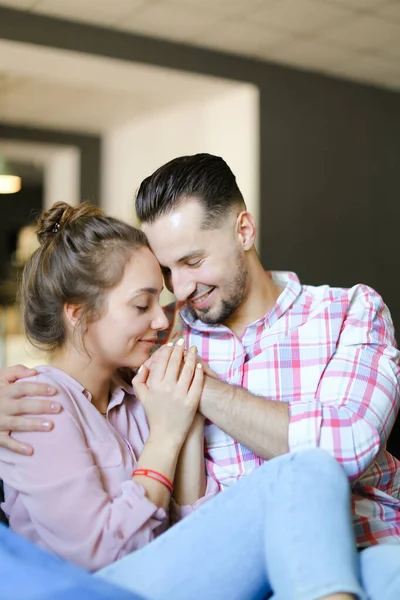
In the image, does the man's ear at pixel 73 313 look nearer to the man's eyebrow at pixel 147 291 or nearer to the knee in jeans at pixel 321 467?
the man's eyebrow at pixel 147 291

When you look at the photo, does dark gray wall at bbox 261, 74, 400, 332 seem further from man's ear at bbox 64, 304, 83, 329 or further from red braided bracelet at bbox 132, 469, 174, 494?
red braided bracelet at bbox 132, 469, 174, 494

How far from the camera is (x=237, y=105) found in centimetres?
665

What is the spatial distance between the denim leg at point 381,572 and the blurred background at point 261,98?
4265 mm

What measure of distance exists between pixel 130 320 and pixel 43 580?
0.65 m

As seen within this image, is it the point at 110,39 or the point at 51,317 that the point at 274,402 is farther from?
the point at 110,39

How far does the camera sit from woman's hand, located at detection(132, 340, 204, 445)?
1615 millimetres

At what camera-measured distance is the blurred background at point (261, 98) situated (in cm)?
528

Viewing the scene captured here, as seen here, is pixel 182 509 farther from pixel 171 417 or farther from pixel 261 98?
pixel 261 98

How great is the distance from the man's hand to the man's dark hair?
552 mm

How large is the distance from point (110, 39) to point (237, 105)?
146cm

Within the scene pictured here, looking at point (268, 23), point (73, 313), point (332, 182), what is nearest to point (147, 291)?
point (73, 313)

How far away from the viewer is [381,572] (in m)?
1.36

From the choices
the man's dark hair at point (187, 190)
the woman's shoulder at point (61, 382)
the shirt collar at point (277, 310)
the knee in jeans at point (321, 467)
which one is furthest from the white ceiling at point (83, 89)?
the knee in jeans at point (321, 467)

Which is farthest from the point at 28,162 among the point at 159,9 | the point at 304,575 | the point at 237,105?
the point at 304,575
